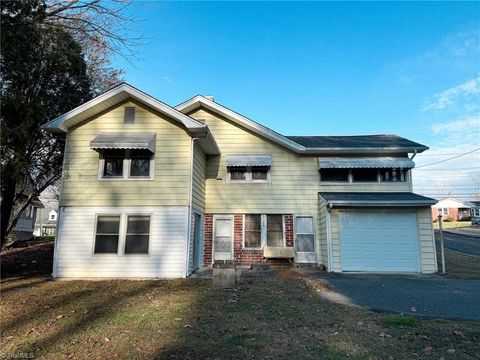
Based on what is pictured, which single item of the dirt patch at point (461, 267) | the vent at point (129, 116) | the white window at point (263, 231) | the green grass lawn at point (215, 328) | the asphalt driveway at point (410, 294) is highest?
the vent at point (129, 116)

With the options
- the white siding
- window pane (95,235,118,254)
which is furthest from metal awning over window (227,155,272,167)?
window pane (95,235,118,254)

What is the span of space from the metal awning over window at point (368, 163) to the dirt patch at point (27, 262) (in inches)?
441

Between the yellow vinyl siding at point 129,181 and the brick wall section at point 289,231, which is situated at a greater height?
the yellow vinyl siding at point 129,181

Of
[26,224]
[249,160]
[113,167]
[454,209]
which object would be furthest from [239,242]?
[454,209]

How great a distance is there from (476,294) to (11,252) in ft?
65.7

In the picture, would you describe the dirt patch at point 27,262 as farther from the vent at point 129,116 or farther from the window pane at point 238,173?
the window pane at point 238,173

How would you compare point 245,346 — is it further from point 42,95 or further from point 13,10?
point 42,95

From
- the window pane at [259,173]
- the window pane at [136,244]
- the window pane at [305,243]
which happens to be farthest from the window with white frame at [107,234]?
the window pane at [305,243]

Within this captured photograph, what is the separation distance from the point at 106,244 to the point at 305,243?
740 cm

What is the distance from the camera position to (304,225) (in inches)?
546

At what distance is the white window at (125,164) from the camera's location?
1165cm

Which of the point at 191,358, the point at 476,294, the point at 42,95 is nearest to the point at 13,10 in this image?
the point at 42,95

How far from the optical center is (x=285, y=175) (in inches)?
558

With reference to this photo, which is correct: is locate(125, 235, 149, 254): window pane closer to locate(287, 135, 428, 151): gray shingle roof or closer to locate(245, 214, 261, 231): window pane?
locate(245, 214, 261, 231): window pane
